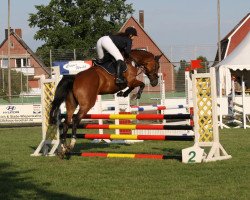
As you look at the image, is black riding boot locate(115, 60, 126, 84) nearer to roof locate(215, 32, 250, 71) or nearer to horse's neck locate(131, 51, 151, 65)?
horse's neck locate(131, 51, 151, 65)

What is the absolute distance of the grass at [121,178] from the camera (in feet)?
25.8

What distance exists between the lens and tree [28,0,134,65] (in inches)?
2689

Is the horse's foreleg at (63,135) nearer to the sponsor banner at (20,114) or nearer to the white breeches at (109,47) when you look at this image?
the white breeches at (109,47)

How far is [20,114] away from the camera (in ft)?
87.6

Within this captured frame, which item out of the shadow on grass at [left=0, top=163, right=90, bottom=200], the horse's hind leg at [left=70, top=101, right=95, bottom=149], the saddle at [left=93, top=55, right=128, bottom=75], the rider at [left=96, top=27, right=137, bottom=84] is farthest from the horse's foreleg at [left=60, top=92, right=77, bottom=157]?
the shadow on grass at [left=0, top=163, right=90, bottom=200]

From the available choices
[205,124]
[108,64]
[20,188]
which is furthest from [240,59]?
[20,188]

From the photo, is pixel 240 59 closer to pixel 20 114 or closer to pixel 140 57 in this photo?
pixel 20 114

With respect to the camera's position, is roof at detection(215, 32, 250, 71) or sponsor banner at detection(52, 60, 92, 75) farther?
sponsor banner at detection(52, 60, 92, 75)

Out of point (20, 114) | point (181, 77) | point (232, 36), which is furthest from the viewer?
point (232, 36)

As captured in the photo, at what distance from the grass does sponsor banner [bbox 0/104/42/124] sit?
43.6 ft

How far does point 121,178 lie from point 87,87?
2.80 metres

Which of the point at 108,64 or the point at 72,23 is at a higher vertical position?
the point at 72,23

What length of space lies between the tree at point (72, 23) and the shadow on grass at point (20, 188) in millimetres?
58131

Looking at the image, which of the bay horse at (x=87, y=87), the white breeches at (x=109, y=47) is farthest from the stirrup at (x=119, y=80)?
the white breeches at (x=109, y=47)
